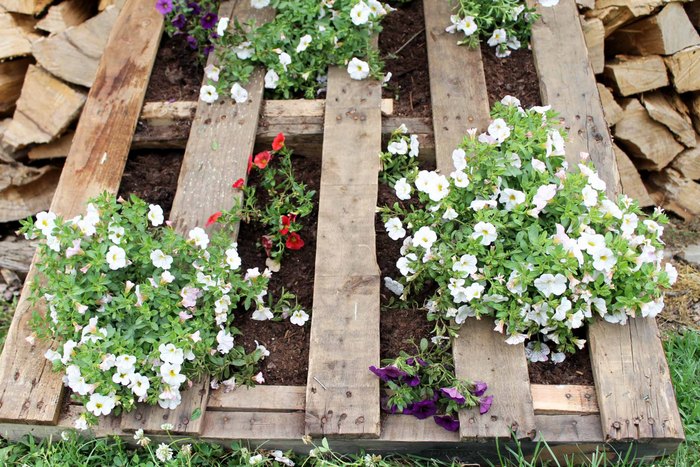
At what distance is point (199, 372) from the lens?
7.77 ft

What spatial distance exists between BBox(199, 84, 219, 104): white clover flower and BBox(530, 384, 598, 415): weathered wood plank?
1514 millimetres

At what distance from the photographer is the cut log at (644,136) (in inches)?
134

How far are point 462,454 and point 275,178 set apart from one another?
1160 millimetres

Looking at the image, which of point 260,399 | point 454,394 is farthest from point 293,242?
point 454,394

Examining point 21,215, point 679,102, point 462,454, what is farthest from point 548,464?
point 21,215

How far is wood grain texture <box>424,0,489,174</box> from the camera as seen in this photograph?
2.79 metres

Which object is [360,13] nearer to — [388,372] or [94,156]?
[94,156]

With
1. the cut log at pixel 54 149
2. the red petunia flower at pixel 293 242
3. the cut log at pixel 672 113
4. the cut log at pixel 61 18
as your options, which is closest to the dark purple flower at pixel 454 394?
the red petunia flower at pixel 293 242

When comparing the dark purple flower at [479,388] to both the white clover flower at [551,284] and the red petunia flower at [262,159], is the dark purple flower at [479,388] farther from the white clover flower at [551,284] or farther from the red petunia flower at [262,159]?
the red petunia flower at [262,159]

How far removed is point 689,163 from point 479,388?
72.5 inches

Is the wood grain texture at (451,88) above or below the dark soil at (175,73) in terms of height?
below

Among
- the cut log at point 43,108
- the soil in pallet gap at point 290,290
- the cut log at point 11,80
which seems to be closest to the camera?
the soil in pallet gap at point 290,290

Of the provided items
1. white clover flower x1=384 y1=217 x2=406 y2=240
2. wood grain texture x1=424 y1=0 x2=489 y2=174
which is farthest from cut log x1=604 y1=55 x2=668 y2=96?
white clover flower x1=384 y1=217 x2=406 y2=240

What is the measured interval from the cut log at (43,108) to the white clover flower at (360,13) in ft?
3.80
